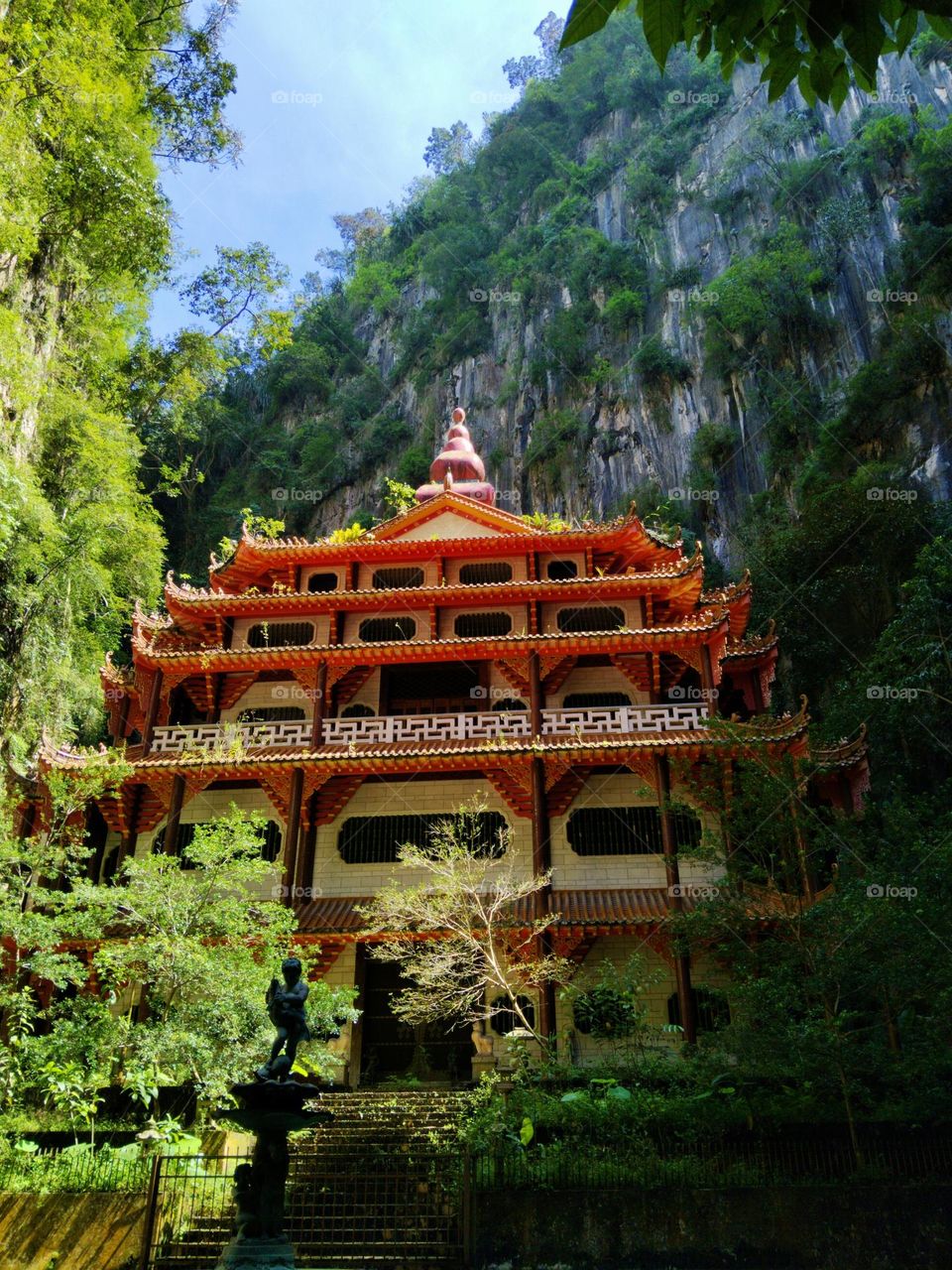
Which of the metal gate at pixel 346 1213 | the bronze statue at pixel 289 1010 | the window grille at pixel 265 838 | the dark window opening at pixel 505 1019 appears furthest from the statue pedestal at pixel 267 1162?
the window grille at pixel 265 838

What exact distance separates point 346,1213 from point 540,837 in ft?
25.1

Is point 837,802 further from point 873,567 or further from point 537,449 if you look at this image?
point 537,449

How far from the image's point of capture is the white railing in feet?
61.9

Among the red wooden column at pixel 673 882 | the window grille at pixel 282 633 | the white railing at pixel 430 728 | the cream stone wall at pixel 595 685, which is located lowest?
the red wooden column at pixel 673 882

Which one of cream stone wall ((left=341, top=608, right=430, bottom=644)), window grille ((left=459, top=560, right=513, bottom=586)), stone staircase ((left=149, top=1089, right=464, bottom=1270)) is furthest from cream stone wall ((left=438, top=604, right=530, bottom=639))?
stone staircase ((left=149, top=1089, right=464, bottom=1270))

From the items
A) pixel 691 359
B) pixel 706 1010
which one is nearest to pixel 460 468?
pixel 691 359

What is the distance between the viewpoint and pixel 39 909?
1703cm

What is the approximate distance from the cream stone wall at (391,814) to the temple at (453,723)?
1.7 inches

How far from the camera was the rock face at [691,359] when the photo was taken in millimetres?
34438

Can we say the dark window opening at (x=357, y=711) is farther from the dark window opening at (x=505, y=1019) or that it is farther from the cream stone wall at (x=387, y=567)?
the dark window opening at (x=505, y=1019)

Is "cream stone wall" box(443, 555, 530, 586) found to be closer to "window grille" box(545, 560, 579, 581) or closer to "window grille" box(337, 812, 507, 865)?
"window grille" box(545, 560, 579, 581)

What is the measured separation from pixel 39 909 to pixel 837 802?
48.7 feet

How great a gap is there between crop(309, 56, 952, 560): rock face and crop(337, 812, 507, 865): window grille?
627 inches

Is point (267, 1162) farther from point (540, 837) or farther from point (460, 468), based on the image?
point (460, 468)
